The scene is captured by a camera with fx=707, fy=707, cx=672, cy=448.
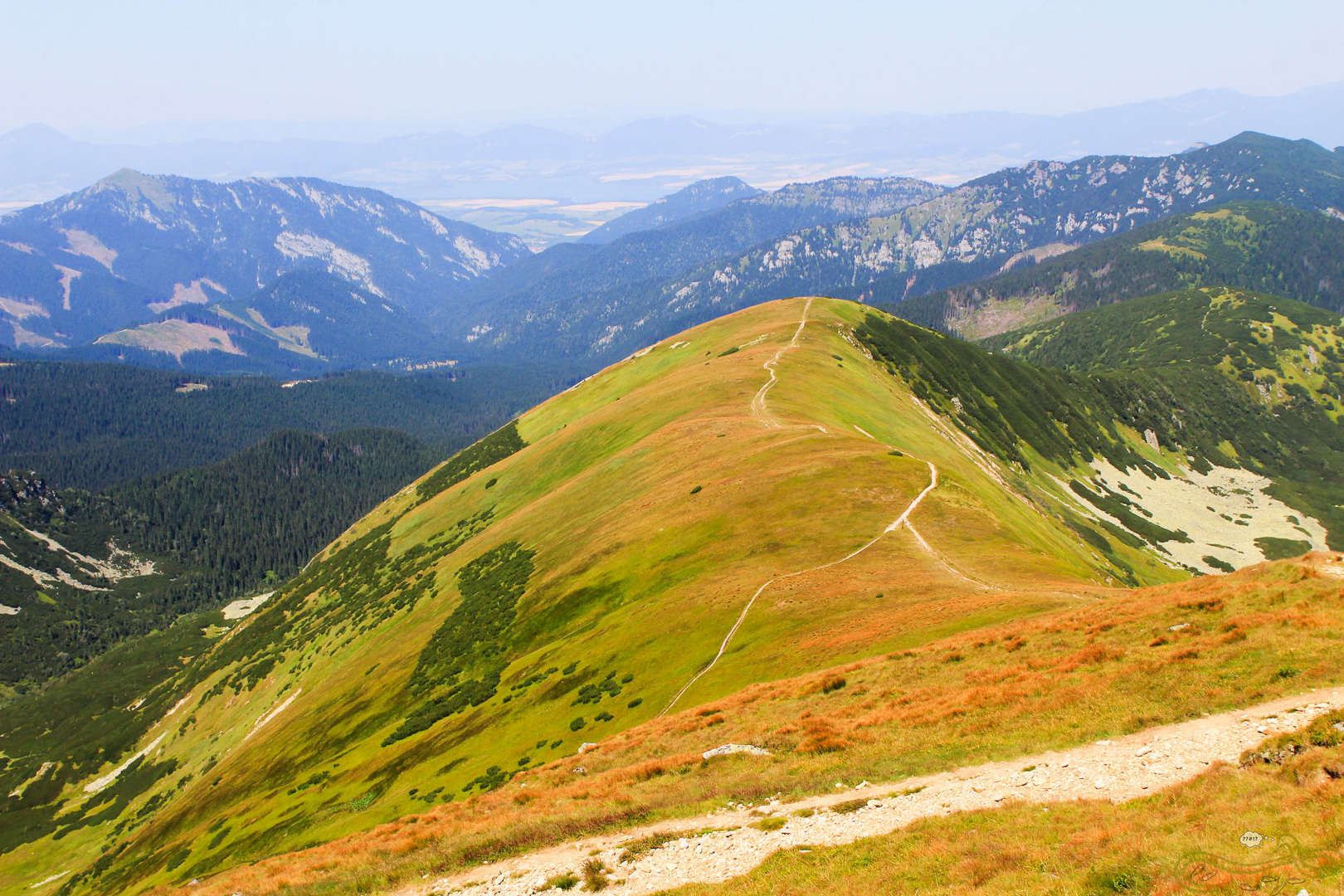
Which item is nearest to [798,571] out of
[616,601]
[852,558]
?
[852,558]

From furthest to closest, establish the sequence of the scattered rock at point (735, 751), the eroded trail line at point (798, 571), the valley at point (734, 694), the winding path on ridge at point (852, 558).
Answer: the winding path on ridge at point (852, 558) < the eroded trail line at point (798, 571) < the scattered rock at point (735, 751) < the valley at point (734, 694)

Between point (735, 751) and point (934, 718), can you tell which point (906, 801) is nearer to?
point (934, 718)

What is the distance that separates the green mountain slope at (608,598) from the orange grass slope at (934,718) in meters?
0.88

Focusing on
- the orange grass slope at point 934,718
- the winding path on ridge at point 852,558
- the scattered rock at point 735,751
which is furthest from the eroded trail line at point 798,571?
the scattered rock at point 735,751

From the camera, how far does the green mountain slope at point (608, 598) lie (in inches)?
1906

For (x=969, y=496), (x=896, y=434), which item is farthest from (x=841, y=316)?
(x=969, y=496)

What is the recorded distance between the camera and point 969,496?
230 feet

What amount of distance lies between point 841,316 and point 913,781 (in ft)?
560

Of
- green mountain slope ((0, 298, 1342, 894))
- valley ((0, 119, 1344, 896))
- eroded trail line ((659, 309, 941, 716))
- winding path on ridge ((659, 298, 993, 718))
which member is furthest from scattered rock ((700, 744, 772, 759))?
eroded trail line ((659, 309, 941, 716))

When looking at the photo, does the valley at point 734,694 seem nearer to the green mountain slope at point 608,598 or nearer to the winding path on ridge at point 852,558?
the winding path on ridge at point 852,558

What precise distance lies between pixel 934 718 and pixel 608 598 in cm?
4014

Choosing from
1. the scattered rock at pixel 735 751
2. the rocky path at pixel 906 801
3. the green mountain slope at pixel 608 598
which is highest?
the rocky path at pixel 906 801

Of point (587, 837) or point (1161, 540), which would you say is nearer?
point (587, 837)

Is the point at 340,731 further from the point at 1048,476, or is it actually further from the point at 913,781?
the point at 1048,476
